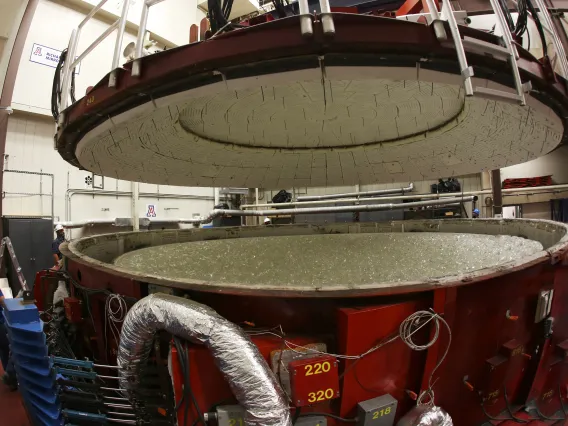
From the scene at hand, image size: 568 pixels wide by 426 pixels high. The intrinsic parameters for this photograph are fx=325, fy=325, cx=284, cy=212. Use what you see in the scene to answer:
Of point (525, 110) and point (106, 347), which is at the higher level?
point (525, 110)

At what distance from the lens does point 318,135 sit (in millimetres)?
2404

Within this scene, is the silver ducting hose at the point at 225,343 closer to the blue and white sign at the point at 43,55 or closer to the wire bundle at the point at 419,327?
the wire bundle at the point at 419,327

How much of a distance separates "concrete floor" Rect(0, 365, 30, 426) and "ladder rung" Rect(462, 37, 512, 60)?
2.51 metres

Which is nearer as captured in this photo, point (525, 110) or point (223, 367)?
point (223, 367)

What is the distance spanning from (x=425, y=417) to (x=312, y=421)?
1.12 ft

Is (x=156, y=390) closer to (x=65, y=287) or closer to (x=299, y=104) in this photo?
(x=65, y=287)

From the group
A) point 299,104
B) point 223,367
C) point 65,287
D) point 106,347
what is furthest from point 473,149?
point 65,287

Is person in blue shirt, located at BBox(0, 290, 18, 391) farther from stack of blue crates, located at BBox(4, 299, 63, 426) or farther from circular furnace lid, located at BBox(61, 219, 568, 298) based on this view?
stack of blue crates, located at BBox(4, 299, 63, 426)

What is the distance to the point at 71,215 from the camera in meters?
5.11

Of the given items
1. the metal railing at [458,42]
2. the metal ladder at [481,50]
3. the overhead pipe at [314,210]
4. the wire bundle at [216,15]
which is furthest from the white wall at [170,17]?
the metal ladder at [481,50]

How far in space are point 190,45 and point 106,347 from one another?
1255mm

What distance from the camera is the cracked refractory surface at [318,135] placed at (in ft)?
5.13

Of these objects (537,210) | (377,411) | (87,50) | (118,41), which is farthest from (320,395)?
(537,210)

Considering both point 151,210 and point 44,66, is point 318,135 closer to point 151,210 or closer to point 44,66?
point 44,66
